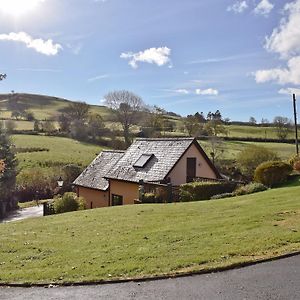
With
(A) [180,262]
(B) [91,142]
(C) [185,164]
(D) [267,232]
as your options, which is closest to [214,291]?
(A) [180,262]

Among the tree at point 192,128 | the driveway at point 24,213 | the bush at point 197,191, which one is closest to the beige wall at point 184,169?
the bush at point 197,191

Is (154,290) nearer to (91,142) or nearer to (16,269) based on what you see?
(16,269)

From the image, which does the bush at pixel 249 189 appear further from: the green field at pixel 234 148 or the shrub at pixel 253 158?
the green field at pixel 234 148

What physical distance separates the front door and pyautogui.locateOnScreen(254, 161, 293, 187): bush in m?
5.45

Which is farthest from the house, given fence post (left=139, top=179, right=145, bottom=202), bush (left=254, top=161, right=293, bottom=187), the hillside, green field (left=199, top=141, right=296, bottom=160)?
the hillside

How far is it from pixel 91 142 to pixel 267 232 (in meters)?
76.3

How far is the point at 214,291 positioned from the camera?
297 inches

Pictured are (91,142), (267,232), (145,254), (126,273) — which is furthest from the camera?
(91,142)

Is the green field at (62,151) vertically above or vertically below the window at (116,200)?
above

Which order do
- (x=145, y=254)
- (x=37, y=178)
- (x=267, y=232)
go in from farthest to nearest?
(x=37, y=178) < (x=267, y=232) < (x=145, y=254)

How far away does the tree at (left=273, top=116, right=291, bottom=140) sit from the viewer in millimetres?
89600

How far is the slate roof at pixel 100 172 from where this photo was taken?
33.4 metres

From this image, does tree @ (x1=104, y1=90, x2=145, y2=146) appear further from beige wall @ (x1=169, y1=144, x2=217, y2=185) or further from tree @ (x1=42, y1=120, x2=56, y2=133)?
beige wall @ (x1=169, y1=144, x2=217, y2=185)

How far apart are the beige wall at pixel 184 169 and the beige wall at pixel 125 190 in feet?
9.27
